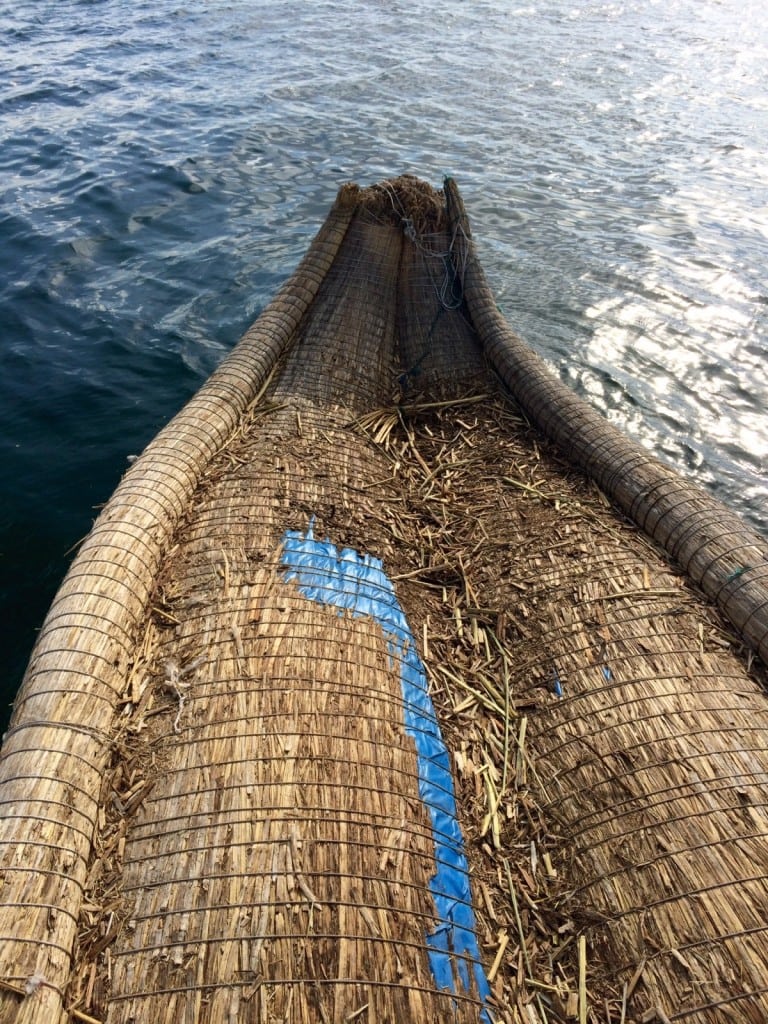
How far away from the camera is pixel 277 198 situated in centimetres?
948

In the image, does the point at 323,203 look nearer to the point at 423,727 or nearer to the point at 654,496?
the point at 654,496

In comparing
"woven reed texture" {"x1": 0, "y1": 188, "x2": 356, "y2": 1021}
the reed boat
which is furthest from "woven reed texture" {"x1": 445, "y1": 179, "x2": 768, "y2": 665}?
"woven reed texture" {"x1": 0, "y1": 188, "x2": 356, "y2": 1021}

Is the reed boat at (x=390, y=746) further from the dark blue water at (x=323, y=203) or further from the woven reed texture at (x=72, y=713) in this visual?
the dark blue water at (x=323, y=203)

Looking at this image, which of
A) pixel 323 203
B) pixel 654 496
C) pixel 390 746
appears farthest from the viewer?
pixel 323 203

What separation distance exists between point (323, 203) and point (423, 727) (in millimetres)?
8518

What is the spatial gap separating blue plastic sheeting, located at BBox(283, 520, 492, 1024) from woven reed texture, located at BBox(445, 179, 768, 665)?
1405 millimetres

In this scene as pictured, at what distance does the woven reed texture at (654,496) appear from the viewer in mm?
3010

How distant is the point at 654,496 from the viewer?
138 inches

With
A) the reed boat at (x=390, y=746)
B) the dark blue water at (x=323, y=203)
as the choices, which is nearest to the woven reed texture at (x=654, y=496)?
the reed boat at (x=390, y=746)

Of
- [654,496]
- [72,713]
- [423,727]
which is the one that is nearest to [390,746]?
[423,727]

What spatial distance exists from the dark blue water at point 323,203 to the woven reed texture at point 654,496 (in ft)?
5.94

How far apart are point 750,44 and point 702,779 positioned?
70.2ft

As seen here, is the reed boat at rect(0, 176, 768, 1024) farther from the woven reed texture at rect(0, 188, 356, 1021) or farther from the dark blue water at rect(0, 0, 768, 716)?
the dark blue water at rect(0, 0, 768, 716)

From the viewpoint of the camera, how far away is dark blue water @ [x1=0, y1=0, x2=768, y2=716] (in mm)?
5684
